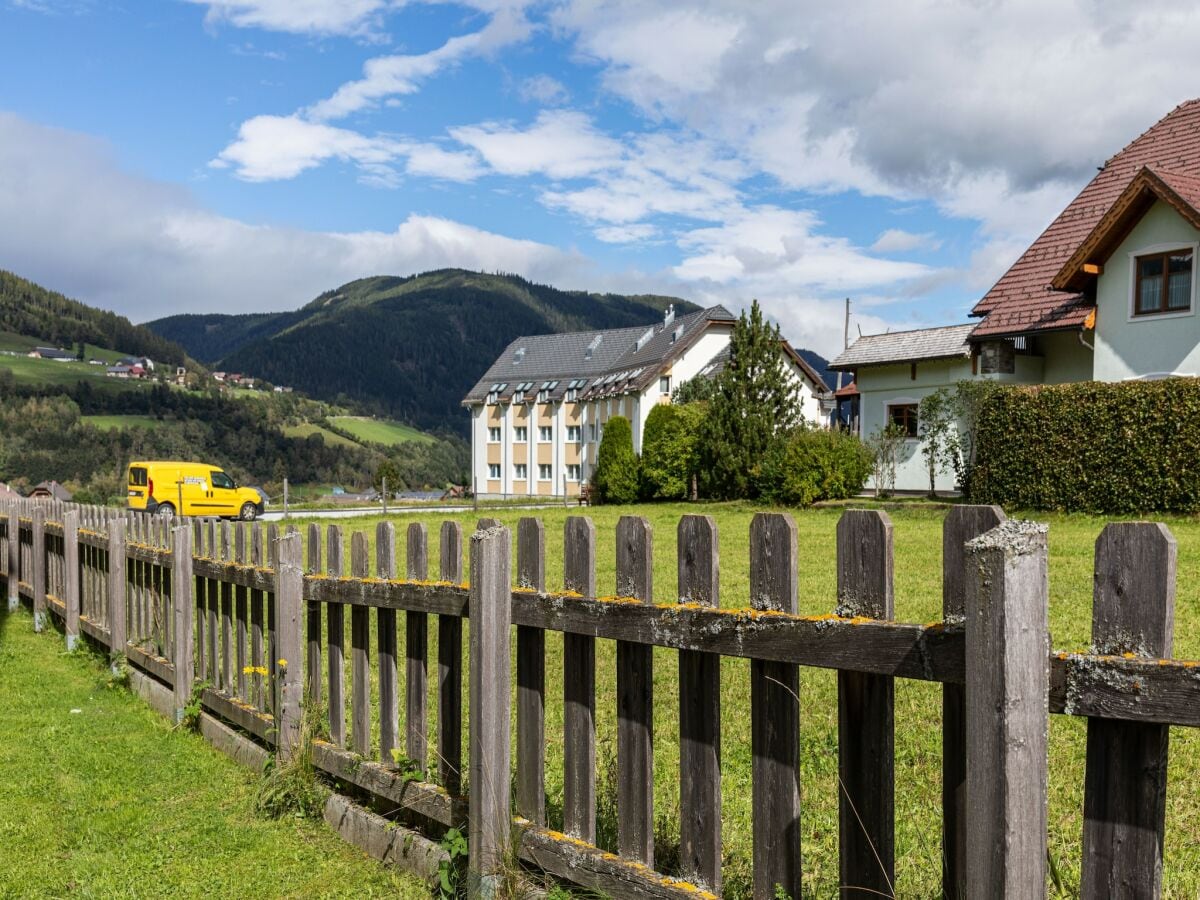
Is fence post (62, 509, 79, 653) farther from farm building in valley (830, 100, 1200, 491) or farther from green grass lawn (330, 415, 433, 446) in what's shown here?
green grass lawn (330, 415, 433, 446)

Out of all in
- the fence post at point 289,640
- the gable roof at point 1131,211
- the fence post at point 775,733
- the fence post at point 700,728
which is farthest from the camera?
the gable roof at point 1131,211

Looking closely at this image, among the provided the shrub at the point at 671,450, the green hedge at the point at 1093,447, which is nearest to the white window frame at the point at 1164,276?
the green hedge at the point at 1093,447

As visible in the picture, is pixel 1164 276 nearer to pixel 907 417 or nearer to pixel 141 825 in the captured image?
pixel 907 417

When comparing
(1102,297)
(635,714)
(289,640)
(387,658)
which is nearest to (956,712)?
(635,714)

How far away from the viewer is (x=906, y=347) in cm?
3362

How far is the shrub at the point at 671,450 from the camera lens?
38.8m

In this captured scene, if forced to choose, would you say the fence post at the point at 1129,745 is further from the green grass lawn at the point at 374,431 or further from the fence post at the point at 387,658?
the green grass lawn at the point at 374,431

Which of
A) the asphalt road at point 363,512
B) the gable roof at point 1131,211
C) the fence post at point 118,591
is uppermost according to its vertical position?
the gable roof at point 1131,211

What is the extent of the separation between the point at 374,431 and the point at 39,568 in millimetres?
127222

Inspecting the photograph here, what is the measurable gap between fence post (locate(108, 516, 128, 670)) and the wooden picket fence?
2.43 meters

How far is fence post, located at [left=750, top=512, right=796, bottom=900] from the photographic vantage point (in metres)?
2.59

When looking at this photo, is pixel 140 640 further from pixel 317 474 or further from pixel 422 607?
pixel 317 474

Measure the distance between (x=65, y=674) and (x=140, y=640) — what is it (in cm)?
138

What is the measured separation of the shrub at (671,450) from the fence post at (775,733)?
1398 inches
